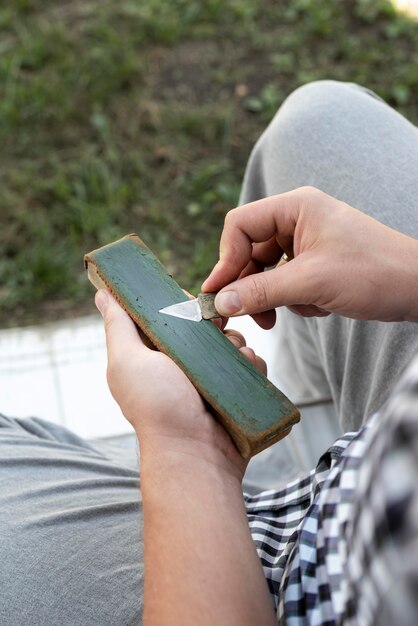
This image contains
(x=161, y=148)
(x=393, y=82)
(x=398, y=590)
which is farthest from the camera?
(x=393, y=82)

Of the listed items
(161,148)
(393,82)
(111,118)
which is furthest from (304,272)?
(393,82)

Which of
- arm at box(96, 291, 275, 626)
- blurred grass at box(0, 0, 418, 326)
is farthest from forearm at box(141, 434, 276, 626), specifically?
blurred grass at box(0, 0, 418, 326)

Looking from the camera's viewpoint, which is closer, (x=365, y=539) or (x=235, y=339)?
(x=365, y=539)

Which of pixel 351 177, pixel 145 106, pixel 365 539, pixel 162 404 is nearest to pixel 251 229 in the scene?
pixel 351 177

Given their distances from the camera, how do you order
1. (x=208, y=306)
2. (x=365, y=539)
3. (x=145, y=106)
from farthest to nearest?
(x=145, y=106)
(x=208, y=306)
(x=365, y=539)

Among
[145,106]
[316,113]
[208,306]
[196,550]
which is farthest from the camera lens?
[145,106]

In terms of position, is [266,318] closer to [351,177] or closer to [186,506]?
[351,177]

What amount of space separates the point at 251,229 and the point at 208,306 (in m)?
0.15

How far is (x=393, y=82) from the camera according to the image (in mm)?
2514

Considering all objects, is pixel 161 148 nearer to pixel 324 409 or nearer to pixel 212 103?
pixel 212 103

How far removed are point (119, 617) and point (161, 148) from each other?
1.79 meters

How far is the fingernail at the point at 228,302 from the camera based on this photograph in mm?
977

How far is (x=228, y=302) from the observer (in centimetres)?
98

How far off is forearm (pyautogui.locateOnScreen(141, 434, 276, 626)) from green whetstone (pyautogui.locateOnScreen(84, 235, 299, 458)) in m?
0.11
